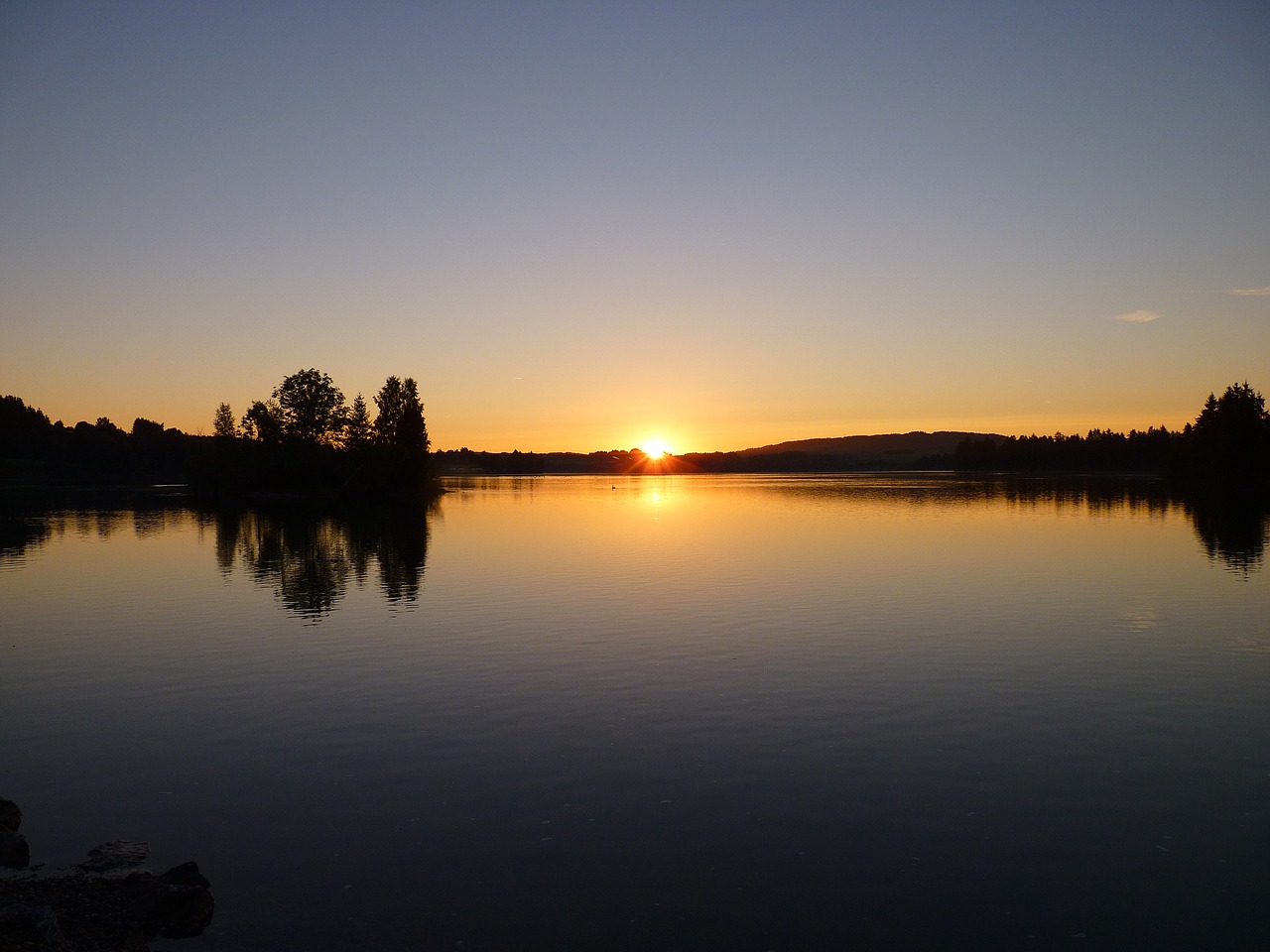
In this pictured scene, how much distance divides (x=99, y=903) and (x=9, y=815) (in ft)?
12.8

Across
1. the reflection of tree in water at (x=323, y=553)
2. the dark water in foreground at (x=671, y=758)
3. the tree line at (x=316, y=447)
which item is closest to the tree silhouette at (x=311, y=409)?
the tree line at (x=316, y=447)

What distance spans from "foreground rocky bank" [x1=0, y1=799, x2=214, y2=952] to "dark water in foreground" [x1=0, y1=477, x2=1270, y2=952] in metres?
0.54

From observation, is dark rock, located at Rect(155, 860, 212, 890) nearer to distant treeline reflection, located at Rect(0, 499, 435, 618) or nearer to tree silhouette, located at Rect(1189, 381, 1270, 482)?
distant treeline reflection, located at Rect(0, 499, 435, 618)

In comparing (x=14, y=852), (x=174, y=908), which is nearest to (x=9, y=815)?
(x=14, y=852)

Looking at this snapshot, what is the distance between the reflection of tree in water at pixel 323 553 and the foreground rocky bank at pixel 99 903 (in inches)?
920

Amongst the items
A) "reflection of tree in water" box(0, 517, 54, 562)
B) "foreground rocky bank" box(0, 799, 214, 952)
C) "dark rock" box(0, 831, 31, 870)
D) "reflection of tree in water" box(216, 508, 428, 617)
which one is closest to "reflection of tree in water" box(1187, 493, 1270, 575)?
"reflection of tree in water" box(216, 508, 428, 617)

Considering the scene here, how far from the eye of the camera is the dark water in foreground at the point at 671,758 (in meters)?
12.0

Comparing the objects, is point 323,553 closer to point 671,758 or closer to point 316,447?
point 671,758

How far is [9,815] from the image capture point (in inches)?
561

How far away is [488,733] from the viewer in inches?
765

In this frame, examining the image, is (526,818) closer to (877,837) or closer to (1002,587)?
(877,837)

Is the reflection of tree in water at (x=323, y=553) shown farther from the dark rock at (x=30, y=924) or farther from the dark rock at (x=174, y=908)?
the dark rock at (x=30, y=924)

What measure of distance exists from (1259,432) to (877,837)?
142 metres

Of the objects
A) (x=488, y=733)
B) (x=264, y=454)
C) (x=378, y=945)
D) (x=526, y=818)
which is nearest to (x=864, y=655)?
(x=488, y=733)
